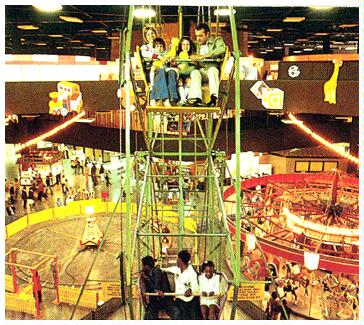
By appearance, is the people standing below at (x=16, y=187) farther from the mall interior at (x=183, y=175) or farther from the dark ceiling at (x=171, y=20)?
the dark ceiling at (x=171, y=20)

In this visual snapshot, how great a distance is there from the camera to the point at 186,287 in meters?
4.54

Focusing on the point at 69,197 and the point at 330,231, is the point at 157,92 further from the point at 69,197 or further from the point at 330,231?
the point at 69,197

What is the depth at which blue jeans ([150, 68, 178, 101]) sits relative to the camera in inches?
204

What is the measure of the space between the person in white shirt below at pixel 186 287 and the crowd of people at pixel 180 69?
5.97 feet

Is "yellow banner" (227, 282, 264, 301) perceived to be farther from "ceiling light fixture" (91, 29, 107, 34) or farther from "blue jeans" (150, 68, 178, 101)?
"ceiling light fixture" (91, 29, 107, 34)

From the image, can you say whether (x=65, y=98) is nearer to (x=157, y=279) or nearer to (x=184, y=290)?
(x=157, y=279)

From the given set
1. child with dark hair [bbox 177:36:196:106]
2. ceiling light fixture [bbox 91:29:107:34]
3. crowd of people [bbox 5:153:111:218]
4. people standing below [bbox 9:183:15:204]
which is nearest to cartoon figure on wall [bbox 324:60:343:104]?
child with dark hair [bbox 177:36:196:106]

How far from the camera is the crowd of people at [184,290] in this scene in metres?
4.53

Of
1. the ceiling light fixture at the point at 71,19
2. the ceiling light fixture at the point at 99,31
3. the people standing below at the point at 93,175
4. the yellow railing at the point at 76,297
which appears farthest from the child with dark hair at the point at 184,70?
the people standing below at the point at 93,175

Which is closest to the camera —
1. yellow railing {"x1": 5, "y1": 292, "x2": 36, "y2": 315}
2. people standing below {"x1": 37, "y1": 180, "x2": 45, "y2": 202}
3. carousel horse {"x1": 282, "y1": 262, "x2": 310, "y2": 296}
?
yellow railing {"x1": 5, "y1": 292, "x2": 36, "y2": 315}

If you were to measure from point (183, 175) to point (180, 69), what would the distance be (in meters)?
1.86
